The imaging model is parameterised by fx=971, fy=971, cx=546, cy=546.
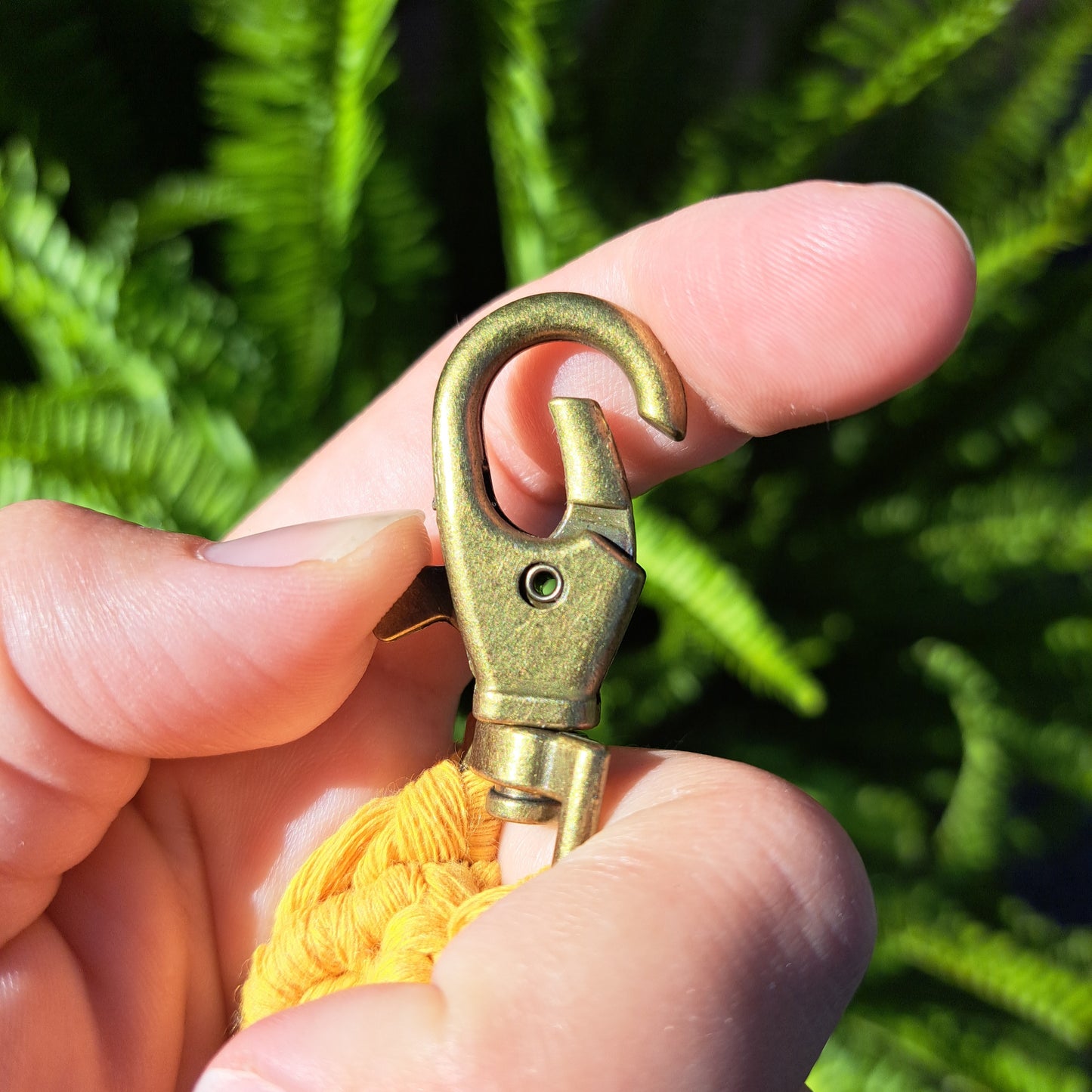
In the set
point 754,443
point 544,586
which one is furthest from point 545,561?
point 754,443

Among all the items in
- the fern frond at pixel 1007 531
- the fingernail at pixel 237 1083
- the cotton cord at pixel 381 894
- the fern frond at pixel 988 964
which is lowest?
the fern frond at pixel 988 964

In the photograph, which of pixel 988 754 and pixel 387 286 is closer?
pixel 988 754

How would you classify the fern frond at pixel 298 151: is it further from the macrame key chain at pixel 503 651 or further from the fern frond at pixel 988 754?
the fern frond at pixel 988 754

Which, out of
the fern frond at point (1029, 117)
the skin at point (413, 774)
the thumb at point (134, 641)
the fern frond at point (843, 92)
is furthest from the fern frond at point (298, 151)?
the fern frond at point (1029, 117)

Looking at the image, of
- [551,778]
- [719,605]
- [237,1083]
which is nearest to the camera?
[237,1083]

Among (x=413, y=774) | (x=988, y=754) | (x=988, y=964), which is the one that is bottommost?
(x=988, y=964)

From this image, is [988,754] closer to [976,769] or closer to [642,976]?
[976,769]

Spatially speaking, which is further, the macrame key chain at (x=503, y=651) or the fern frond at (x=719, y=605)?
the fern frond at (x=719, y=605)

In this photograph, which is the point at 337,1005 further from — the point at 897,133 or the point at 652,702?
the point at 897,133
